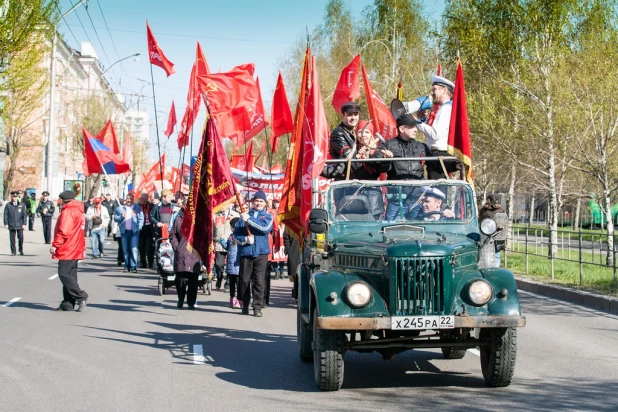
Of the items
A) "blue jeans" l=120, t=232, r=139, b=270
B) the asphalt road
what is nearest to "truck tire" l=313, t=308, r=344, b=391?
the asphalt road

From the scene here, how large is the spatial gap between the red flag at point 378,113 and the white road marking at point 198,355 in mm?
8893

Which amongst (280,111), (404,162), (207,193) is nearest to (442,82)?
(404,162)

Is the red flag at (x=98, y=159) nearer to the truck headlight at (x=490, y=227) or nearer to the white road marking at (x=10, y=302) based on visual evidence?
the white road marking at (x=10, y=302)

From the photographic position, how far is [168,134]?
3175 centimetres

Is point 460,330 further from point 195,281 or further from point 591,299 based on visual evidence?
point 591,299

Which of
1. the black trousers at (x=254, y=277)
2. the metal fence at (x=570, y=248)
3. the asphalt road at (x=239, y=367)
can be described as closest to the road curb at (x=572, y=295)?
the asphalt road at (x=239, y=367)

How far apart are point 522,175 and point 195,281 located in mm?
29684

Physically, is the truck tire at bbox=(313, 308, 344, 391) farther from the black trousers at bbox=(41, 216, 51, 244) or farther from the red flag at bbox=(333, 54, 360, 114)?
the black trousers at bbox=(41, 216, 51, 244)

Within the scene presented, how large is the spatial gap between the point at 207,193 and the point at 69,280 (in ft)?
10.2

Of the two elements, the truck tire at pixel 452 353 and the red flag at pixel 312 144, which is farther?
the red flag at pixel 312 144

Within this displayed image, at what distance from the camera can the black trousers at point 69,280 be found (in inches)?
580

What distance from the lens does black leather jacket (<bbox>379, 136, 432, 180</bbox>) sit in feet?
32.7

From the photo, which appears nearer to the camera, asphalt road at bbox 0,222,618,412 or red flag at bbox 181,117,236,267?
asphalt road at bbox 0,222,618,412

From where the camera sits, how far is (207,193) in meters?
13.3
